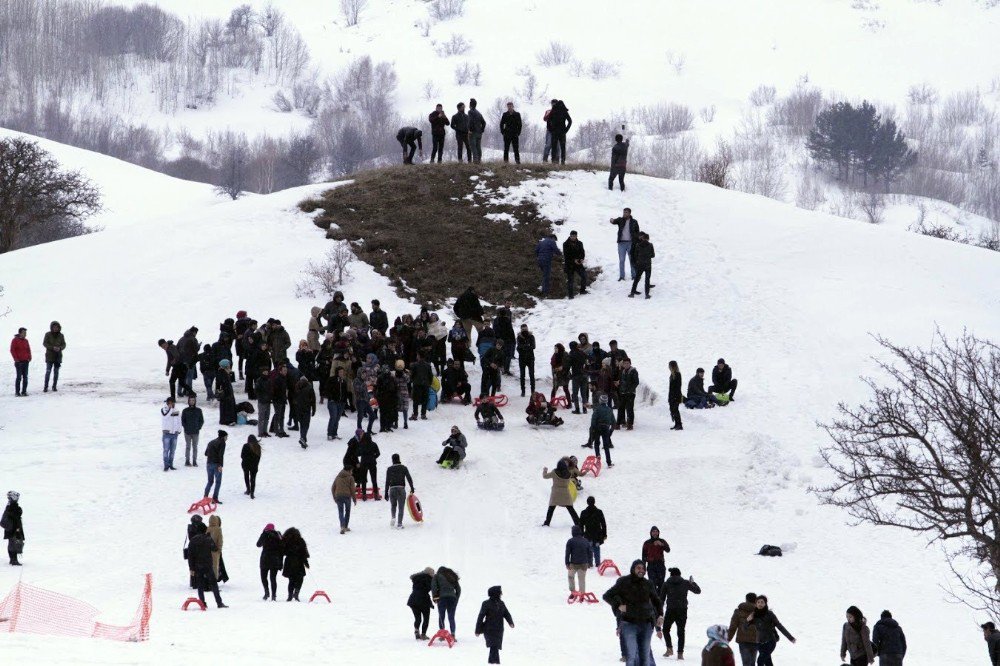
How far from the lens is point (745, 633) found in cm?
1355

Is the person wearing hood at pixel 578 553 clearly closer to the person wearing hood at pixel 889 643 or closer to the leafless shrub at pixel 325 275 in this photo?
the person wearing hood at pixel 889 643

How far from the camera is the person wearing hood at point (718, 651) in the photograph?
11.9 m

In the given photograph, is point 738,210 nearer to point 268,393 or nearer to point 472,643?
point 268,393

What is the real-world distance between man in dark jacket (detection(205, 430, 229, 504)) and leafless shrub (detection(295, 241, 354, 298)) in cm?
1108

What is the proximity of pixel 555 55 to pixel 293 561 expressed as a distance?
138 meters

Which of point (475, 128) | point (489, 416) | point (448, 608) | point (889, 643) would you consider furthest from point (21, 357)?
point (889, 643)

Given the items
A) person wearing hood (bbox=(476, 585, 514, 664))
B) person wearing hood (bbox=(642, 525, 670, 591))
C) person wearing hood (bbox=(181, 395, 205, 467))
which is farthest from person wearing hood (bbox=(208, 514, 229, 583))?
person wearing hood (bbox=(642, 525, 670, 591))

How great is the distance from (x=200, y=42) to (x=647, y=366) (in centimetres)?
14655

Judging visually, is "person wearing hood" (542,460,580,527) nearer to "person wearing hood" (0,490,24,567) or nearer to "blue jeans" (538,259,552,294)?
"person wearing hood" (0,490,24,567)

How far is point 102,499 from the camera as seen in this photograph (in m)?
19.6

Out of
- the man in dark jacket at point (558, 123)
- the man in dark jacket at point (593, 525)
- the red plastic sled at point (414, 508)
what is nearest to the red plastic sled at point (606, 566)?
A: the man in dark jacket at point (593, 525)

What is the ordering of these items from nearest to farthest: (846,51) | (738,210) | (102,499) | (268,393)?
(102,499) → (268,393) → (738,210) → (846,51)

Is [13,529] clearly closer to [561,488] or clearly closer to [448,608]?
[448,608]

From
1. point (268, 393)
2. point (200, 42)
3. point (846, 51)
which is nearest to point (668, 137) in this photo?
point (846, 51)
